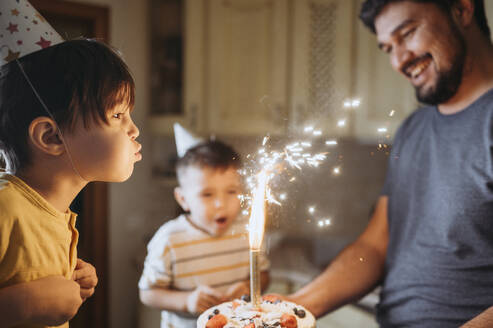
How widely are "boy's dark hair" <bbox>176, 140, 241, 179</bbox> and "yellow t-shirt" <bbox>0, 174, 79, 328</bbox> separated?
43cm

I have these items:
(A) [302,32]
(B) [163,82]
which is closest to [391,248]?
(A) [302,32]

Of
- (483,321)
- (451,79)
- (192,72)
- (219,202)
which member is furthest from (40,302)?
(192,72)

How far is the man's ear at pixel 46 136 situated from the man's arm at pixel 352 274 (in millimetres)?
604

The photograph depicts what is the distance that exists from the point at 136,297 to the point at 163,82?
117cm

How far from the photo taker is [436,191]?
92cm

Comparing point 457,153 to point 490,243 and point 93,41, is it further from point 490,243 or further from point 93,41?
point 93,41

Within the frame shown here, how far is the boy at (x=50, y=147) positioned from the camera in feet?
1.31

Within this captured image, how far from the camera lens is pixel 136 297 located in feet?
5.92

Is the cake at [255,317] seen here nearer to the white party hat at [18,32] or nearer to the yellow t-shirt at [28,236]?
the yellow t-shirt at [28,236]

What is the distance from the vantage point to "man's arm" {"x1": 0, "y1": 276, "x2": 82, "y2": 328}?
1.23ft

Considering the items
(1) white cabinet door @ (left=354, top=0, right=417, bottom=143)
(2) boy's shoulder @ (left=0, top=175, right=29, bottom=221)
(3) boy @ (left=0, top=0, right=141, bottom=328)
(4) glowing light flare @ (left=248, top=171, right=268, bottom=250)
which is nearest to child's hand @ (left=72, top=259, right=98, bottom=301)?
(3) boy @ (left=0, top=0, right=141, bottom=328)

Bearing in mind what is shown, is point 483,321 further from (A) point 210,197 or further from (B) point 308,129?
(A) point 210,197

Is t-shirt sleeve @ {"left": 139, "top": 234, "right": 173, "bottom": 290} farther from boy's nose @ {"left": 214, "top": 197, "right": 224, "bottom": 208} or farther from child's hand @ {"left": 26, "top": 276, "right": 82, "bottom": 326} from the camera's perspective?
child's hand @ {"left": 26, "top": 276, "right": 82, "bottom": 326}

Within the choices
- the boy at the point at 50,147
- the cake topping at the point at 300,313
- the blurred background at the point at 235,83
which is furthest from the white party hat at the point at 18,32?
the blurred background at the point at 235,83
